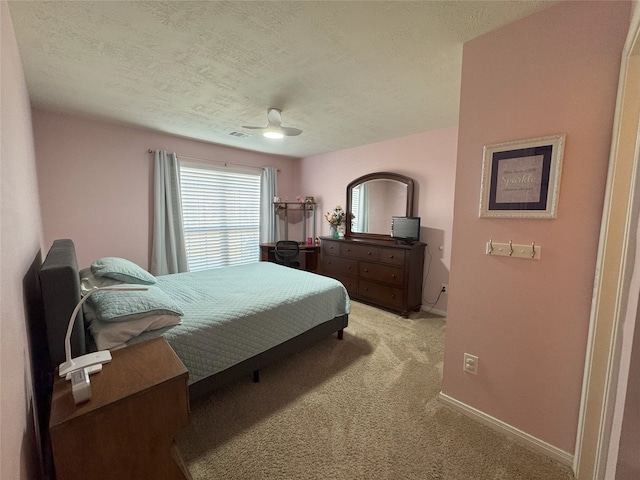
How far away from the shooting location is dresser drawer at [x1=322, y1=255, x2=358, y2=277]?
3.91 m

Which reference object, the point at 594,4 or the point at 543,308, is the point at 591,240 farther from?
the point at 594,4

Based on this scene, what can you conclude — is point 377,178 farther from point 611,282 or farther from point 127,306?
point 127,306

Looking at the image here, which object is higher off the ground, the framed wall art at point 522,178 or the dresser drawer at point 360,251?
the framed wall art at point 522,178

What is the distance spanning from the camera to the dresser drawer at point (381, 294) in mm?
3438

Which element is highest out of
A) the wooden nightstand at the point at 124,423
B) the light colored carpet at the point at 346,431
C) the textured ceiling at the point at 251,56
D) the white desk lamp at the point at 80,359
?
the textured ceiling at the point at 251,56

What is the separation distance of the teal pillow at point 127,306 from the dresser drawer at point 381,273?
2555 millimetres

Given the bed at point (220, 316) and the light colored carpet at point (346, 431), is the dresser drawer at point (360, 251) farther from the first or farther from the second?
the light colored carpet at point (346, 431)

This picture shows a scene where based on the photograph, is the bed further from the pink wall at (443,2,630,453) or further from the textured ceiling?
the textured ceiling

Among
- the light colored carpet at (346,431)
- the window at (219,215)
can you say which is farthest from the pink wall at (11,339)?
the window at (219,215)

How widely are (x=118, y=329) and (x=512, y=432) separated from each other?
96.1 inches

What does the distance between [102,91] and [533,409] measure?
406 cm

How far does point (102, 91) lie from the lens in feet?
7.71

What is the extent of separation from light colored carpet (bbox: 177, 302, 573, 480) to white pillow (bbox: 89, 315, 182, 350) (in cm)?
71

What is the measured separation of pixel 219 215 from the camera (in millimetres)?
4453
